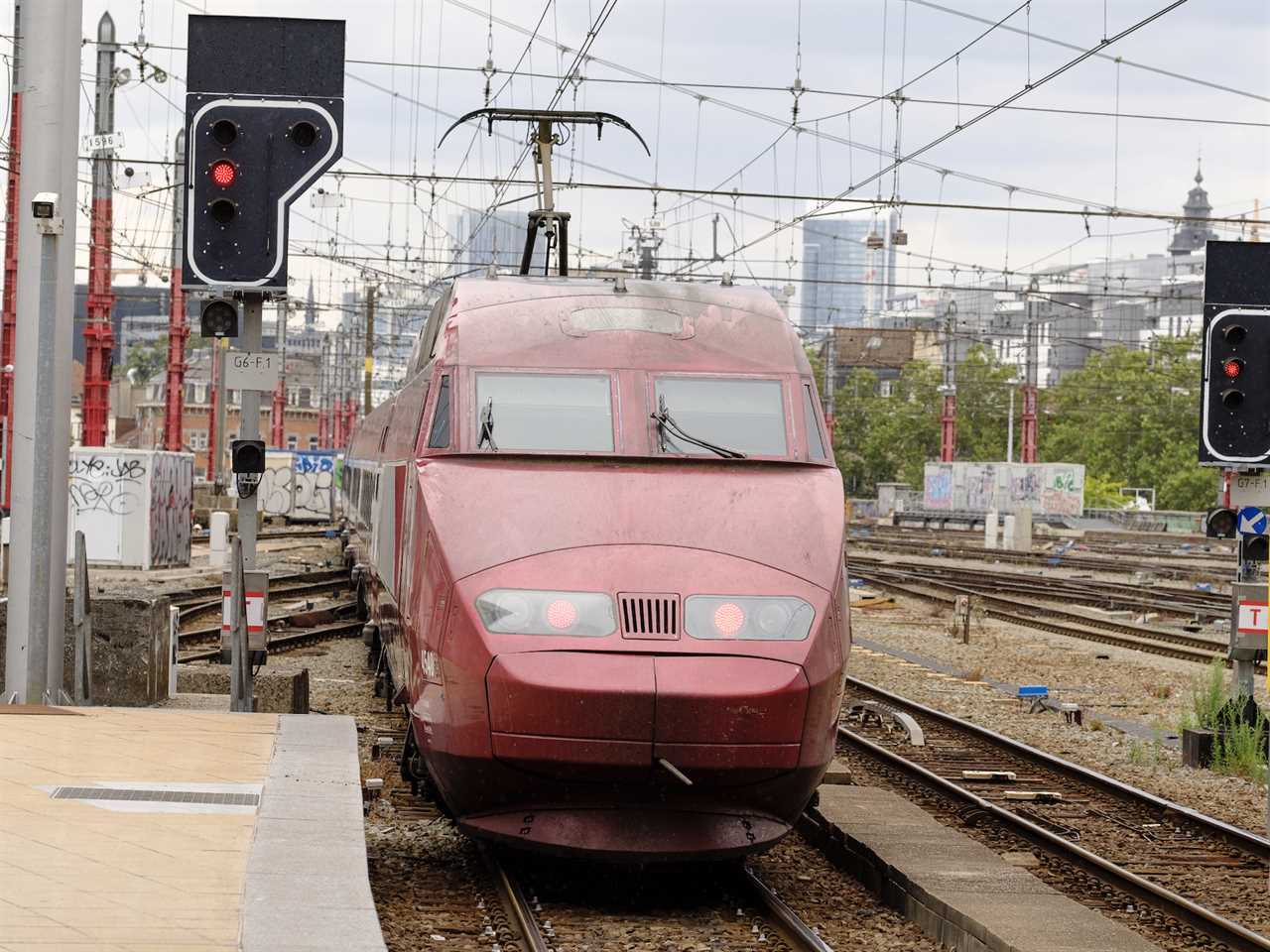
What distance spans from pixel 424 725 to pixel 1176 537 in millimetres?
60316

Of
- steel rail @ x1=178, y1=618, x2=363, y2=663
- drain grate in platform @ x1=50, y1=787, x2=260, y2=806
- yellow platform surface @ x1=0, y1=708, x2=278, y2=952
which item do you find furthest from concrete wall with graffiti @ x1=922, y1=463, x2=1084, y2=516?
drain grate in platform @ x1=50, y1=787, x2=260, y2=806

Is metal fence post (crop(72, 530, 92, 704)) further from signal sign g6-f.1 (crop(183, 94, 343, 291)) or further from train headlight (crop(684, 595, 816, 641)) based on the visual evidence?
train headlight (crop(684, 595, 816, 641))

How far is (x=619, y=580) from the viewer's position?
8.30 meters

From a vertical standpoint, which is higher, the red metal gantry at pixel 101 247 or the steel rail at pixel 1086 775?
the red metal gantry at pixel 101 247

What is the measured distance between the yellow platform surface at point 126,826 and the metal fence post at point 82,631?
2.37m

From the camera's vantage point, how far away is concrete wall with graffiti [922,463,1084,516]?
227 ft

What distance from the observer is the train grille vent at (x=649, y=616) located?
8.15 metres

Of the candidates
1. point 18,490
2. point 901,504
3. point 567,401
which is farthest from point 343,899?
point 901,504

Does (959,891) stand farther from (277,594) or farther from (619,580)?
(277,594)

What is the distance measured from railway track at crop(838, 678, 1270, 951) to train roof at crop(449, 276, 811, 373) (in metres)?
3.50

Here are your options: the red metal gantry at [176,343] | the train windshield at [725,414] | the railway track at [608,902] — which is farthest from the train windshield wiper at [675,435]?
the red metal gantry at [176,343]

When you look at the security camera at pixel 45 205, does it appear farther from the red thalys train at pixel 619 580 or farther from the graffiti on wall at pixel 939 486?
the graffiti on wall at pixel 939 486

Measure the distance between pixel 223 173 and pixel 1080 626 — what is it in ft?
67.8

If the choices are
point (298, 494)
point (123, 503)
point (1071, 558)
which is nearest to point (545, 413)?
point (123, 503)
